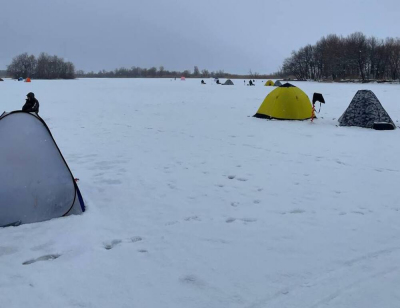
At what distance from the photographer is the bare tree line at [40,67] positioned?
110m

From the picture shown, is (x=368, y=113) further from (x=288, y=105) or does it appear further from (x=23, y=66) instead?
(x=23, y=66)

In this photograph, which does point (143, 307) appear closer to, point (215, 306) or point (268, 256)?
point (215, 306)

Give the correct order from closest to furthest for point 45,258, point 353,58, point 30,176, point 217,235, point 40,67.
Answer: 1. point 45,258
2. point 217,235
3. point 30,176
4. point 353,58
5. point 40,67

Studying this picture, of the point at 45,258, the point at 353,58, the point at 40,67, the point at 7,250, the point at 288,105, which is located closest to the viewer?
the point at 45,258

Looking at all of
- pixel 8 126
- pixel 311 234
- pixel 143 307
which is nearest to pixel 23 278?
pixel 143 307

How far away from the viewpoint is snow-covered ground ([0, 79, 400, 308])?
11.1ft

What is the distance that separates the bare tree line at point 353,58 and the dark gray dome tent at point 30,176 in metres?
79.2

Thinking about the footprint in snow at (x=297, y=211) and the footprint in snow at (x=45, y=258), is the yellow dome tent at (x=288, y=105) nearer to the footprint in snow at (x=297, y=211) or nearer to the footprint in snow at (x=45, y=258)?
the footprint in snow at (x=297, y=211)

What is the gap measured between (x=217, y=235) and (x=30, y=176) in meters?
2.57

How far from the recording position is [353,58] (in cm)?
8494

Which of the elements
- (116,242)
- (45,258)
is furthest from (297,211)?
(45,258)

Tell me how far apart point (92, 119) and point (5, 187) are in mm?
11533

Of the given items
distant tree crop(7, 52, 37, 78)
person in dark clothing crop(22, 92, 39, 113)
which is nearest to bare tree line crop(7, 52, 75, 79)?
distant tree crop(7, 52, 37, 78)

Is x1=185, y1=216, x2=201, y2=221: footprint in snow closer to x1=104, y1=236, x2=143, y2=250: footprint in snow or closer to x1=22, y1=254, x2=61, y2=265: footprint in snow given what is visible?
x1=104, y1=236, x2=143, y2=250: footprint in snow
